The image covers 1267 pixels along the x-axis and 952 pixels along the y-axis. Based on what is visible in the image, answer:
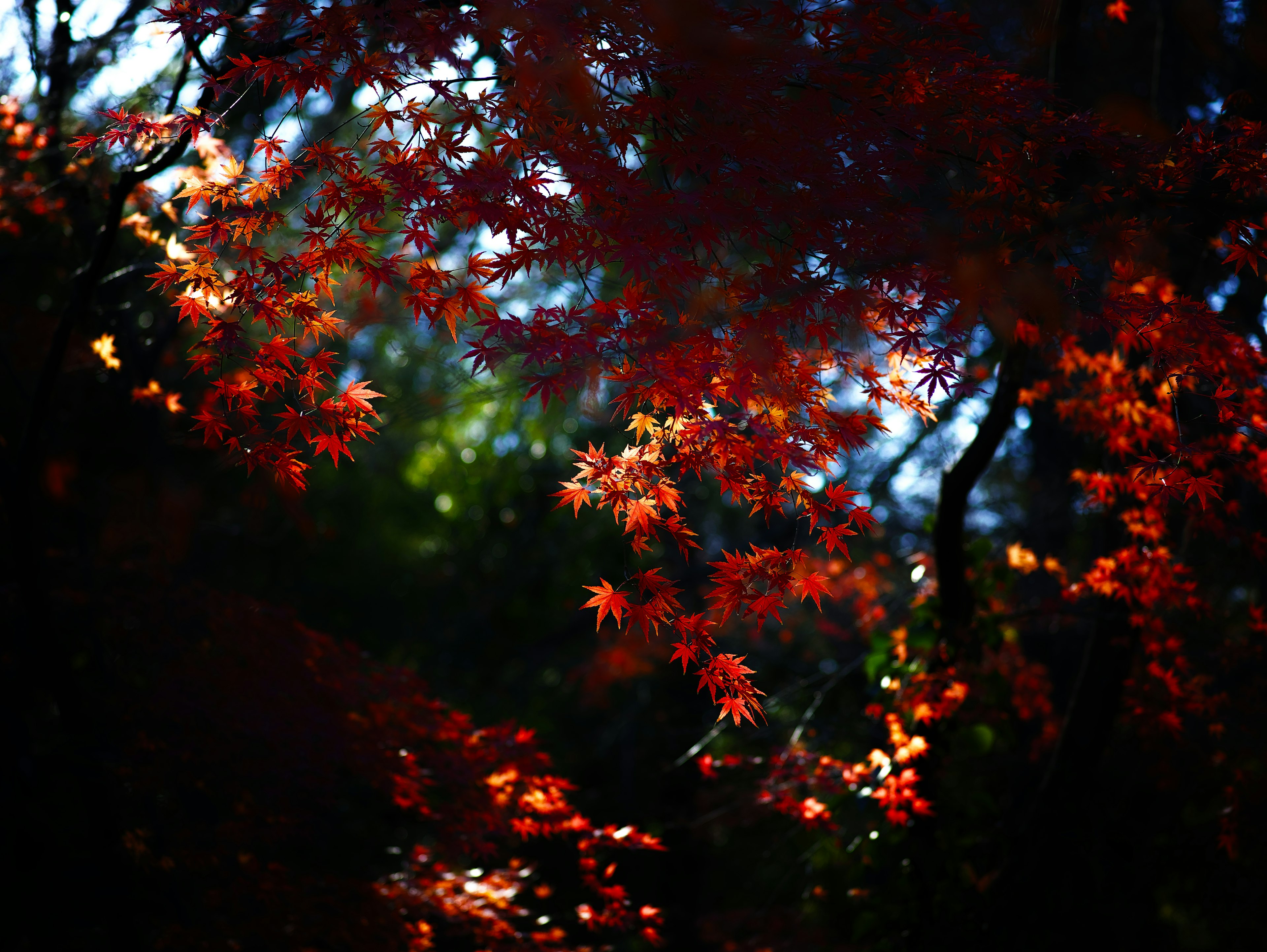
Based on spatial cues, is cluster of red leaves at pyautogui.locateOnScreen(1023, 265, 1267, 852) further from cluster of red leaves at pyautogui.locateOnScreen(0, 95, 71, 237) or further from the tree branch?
cluster of red leaves at pyautogui.locateOnScreen(0, 95, 71, 237)

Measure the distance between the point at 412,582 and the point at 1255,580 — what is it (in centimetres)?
808

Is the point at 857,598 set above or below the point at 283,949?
above

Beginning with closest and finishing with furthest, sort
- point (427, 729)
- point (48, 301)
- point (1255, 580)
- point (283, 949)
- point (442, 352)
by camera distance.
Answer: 1. point (283, 949)
2. point (427, 729)
3. point (1255, 580)
4. point (48, 301)
5. point (442, 352)

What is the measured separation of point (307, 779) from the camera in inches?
147

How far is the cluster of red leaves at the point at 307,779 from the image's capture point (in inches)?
145

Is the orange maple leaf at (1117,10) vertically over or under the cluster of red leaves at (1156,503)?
over

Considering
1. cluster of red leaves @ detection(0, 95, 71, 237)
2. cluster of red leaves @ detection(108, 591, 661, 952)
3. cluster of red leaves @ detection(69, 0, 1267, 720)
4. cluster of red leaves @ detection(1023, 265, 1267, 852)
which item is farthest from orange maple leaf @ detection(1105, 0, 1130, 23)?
cluster of red leaves @ detection(0, 95, 71, 237)

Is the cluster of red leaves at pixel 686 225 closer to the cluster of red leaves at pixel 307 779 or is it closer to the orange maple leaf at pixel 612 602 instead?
the orange maple leaf at pixel 612 602

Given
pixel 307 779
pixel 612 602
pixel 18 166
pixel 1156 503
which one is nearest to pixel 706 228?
pixel 612 602

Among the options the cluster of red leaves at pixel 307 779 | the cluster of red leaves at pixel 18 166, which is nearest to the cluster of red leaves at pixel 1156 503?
the cluster of red leaves at pixel 307 779

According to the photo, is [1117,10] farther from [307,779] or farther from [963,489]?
[307,779]

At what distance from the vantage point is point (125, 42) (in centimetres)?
432

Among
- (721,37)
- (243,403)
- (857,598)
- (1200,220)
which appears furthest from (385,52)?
(857,598)

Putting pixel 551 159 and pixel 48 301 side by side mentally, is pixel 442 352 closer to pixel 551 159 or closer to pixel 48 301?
pixel 48 301
